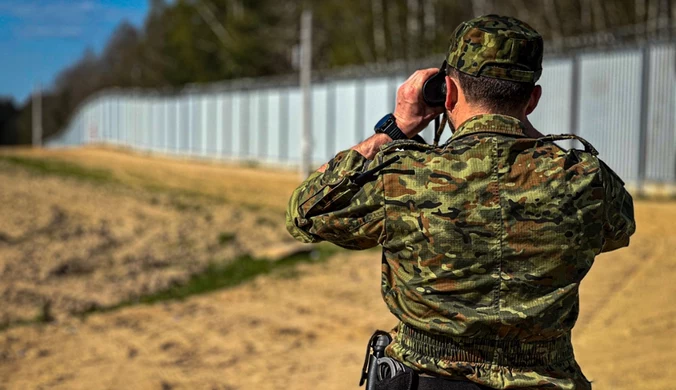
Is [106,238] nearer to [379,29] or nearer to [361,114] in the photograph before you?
[361,114]

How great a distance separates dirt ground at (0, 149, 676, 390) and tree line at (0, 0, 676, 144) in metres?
7.60

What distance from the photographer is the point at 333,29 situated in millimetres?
43438

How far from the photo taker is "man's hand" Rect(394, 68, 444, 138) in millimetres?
2430

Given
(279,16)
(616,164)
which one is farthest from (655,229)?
(279,16)

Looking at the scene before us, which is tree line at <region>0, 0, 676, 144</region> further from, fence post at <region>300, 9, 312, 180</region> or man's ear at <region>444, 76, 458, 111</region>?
man's ear at <region>444, 76, 458, 111</region>

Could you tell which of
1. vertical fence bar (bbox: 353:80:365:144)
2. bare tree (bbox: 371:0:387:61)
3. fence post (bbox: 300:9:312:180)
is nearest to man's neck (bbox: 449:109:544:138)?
fence post (bbox: 300:9:312:180)

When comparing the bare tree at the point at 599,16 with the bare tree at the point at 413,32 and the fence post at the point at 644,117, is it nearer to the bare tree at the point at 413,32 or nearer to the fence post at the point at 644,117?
the bare tree at the point at 413,32

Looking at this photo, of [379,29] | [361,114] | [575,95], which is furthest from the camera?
[379,29]

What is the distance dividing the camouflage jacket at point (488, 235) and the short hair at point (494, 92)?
35 millimetres

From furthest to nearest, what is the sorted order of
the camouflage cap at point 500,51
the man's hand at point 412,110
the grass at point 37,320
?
the grass at point 37,320, the man's hand at point 412,110, the camouflage cap at point 500,51

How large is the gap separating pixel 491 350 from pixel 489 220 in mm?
347

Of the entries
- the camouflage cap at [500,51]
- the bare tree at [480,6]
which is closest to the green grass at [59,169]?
the bare tree at [480,6]

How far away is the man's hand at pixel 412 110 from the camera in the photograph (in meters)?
2.43

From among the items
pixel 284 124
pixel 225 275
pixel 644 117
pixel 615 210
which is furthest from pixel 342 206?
pixel 284 124
